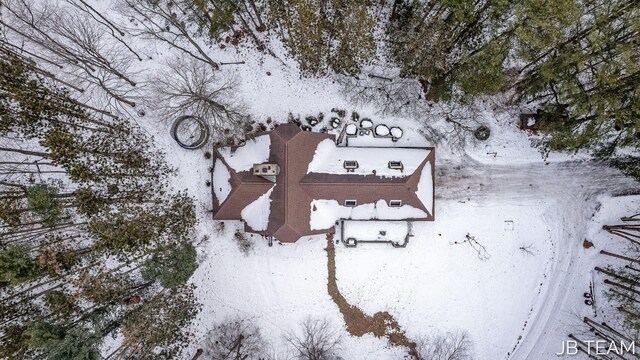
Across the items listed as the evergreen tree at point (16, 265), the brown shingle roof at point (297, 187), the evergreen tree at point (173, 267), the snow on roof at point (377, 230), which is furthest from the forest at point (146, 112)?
the snow on roof at point (377, 230)

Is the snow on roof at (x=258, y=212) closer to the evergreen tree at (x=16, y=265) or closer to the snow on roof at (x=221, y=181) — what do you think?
the snow on roof at (x=221, y=181)

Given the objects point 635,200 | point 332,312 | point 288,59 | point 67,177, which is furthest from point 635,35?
point 67,177

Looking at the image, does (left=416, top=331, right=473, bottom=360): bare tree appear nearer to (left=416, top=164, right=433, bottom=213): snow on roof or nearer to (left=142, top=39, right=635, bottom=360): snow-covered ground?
(left=142, top=39, right=635, bottom=360): snow-covered ground

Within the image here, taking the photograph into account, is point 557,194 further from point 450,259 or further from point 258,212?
point 258,212

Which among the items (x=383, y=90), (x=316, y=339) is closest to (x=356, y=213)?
(x=383, y=90)

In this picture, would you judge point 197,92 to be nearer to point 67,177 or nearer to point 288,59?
point 288,59

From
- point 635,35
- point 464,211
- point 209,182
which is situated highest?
point 635,35

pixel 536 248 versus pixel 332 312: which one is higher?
pixel 536 248
